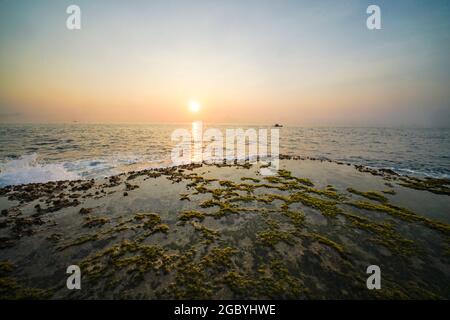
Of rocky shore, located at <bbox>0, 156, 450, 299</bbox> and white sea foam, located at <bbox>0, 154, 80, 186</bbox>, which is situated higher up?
white sea foam, located at <bbox>0, 154, 80, 186</bbox>

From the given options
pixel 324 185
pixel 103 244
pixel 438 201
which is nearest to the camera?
pixel 103 244

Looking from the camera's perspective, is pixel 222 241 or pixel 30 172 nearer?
pixel 222 241

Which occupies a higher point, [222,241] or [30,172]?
[30,172]

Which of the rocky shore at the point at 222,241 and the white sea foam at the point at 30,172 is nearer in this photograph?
the rocky shore at the point at 222,241

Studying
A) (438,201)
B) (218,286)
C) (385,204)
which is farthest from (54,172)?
(438,201)

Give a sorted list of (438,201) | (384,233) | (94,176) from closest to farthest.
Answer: (384,233) → (438,201) → (94,176)

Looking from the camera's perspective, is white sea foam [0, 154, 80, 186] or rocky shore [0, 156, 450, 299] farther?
white sea foam [0, 154, 80, 186]

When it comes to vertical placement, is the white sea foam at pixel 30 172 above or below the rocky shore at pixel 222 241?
above
